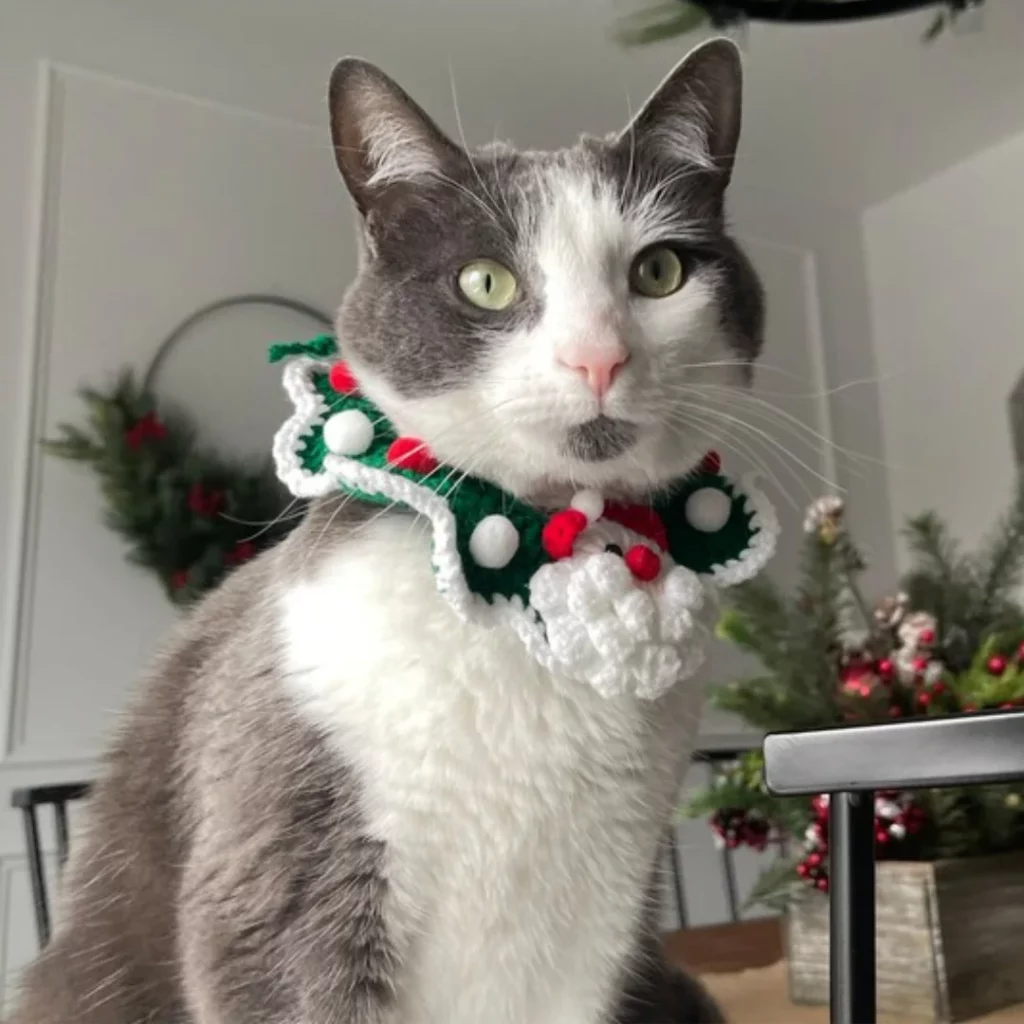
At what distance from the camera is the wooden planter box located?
1019mm

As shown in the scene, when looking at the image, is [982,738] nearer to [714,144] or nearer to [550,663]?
[550,663]

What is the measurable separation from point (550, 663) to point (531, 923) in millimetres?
168

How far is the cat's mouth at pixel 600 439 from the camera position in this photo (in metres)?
0.61

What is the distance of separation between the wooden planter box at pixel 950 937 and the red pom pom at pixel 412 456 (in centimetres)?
69

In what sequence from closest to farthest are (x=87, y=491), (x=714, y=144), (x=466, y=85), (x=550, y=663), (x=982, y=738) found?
(x=982, y=738) → (x=550, y=663) → (x=714, y=144) → (x=87, y=491) → (x=466, y=85)

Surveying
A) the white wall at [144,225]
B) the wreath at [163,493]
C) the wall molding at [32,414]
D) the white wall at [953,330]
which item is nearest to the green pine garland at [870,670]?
the white wall at [144,225]

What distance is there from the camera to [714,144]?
75cm

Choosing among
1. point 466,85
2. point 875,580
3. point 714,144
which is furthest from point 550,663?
point 875,580

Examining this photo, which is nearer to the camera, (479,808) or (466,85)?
(479,808)

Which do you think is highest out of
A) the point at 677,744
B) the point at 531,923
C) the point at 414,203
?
the point at 414,203

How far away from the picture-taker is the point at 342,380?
712 millimetres

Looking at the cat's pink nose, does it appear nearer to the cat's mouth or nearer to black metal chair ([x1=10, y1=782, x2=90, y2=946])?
the cat's mouth

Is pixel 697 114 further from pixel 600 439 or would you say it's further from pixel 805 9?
pixel 805 9

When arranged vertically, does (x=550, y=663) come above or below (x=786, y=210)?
below
